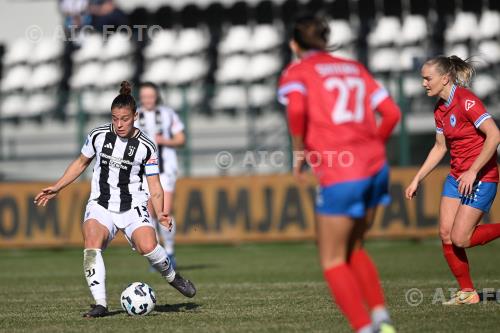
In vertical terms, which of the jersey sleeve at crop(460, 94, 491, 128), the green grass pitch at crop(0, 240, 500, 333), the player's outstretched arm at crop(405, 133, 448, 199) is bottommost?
the green grass pitch at crop(0, 240, 500, 333)

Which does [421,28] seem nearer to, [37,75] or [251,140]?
[251,140]

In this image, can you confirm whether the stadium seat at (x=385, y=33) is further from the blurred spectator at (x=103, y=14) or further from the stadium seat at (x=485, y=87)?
the blurred spectator at (x=103, y=14)

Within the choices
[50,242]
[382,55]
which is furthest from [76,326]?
[382,55]

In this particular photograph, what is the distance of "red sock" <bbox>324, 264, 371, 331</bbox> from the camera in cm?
588

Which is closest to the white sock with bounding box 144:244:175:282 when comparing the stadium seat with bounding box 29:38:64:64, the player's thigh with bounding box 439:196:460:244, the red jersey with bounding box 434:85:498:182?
the player's thigh with bounding box 439:196:460:244

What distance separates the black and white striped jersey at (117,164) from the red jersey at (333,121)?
9.82 ft

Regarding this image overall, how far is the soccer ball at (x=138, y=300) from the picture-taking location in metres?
8.43

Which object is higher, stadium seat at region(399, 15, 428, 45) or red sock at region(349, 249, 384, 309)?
stadium seat at region(399, 15, 428, 45)

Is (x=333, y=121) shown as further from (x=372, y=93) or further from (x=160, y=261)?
(x=160, y=261)

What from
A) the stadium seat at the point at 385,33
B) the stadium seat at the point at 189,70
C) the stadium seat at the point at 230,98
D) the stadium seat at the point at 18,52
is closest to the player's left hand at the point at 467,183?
the stadium seat at the point at 230,98

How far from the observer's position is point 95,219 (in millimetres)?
8648

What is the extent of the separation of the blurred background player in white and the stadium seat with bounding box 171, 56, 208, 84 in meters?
10.0

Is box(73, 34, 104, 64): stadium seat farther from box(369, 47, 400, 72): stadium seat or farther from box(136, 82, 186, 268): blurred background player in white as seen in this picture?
box(136, 82, 186, 268): blurred background player in white

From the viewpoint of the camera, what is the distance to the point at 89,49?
2483cm
